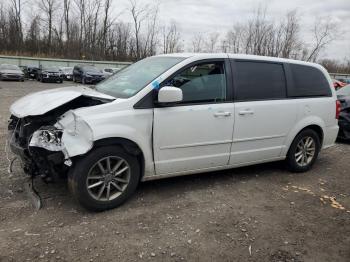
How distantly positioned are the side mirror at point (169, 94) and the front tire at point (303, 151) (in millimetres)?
2419

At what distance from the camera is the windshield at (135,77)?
421 cm

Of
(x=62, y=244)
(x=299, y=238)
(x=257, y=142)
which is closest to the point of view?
(x=62, y=244)

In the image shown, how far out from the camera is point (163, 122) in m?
4.07

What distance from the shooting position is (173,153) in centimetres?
424

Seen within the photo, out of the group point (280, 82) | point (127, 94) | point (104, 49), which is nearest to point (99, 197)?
point (127, 94)

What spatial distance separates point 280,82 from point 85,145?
3083 millimetres

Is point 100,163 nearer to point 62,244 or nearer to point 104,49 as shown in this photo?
point 62,244

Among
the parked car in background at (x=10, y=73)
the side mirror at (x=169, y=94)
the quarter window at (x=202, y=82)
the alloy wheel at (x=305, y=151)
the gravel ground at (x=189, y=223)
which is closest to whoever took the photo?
the gravel ground at (x=189, y=223)

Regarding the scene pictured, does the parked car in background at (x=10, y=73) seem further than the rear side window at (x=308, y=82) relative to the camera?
Yes

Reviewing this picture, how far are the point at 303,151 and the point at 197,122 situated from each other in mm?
2312

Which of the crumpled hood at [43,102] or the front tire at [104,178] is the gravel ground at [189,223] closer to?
the front tire at [104,178]

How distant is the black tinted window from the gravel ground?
1273mm

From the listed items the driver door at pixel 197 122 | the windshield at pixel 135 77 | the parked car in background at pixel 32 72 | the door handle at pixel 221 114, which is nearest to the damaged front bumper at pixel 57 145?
the windshield at pixel 135 77

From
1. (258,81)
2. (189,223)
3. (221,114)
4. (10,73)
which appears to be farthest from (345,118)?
(10,73)
